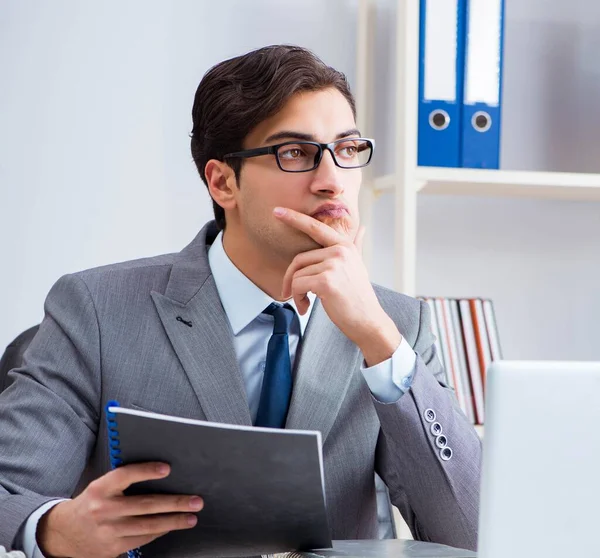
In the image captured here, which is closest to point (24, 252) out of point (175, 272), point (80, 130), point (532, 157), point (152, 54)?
point (80, 130)

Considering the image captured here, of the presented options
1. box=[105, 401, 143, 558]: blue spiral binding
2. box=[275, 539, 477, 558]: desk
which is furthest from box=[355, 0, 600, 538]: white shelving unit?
box=[105, 401, 143, 558]: blue spiral binding

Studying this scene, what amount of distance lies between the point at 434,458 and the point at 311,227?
406 mm

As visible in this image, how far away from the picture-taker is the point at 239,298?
1518mm

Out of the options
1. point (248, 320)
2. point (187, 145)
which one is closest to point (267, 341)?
point (248, 320)

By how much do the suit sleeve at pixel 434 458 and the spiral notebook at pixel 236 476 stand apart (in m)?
0.34

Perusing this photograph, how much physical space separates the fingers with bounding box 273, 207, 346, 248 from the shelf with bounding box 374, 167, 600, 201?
0.72 m

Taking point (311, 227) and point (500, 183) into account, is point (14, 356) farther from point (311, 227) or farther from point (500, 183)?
point (500, 183)

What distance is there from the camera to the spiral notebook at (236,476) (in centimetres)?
91

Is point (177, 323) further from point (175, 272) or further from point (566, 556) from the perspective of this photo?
point (566, 556)

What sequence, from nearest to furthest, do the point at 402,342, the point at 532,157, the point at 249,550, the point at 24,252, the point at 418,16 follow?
the point at 249,550, the point at 402,342, the point at 418,16, the point at 24,252, the point at 532,157

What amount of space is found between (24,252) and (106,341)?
924 millimetres

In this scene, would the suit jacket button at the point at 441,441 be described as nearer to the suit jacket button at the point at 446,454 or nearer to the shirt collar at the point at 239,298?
the suit jacket button at the point at 446,454

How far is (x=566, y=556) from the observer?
0.69m

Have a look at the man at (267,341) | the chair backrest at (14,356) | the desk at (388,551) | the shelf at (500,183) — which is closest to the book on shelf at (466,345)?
the shelf at (500,183)
